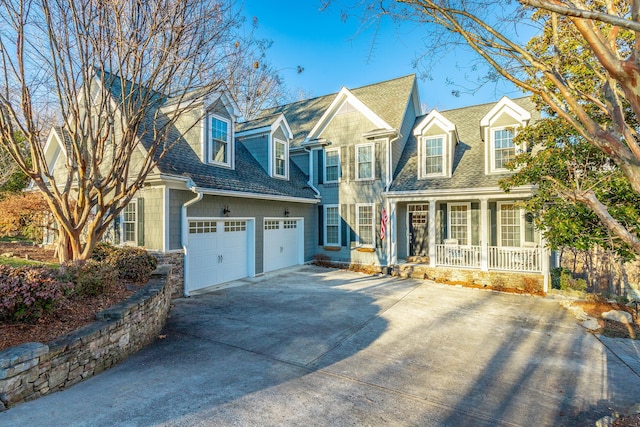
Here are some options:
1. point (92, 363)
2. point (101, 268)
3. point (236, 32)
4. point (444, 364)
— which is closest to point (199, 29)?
point (236, 32)

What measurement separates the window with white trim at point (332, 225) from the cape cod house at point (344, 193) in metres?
0.05

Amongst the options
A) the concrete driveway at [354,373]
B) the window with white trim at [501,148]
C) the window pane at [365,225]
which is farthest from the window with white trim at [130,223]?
the window with white trim at [501,148]

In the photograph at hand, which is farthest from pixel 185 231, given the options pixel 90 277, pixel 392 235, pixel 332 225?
pixel 392 235

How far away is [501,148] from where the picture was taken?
11.3 m

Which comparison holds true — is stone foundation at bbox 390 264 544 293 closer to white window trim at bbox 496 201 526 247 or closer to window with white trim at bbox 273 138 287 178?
white window trim at bbox 496 201 526 247

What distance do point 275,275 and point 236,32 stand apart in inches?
312

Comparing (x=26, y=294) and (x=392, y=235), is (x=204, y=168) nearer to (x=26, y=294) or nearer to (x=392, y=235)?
(x=26, y=294)

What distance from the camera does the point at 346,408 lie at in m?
3.69

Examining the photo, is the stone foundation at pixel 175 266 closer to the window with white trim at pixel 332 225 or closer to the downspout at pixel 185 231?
the downspout at pixel 185 231

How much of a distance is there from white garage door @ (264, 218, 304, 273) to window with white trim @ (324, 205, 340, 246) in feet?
3.94

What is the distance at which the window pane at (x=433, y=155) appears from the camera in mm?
12328

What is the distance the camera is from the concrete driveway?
11.6ft

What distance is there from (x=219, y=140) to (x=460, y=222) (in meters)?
9.94

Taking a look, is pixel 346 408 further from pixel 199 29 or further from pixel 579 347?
pixel 199 29
